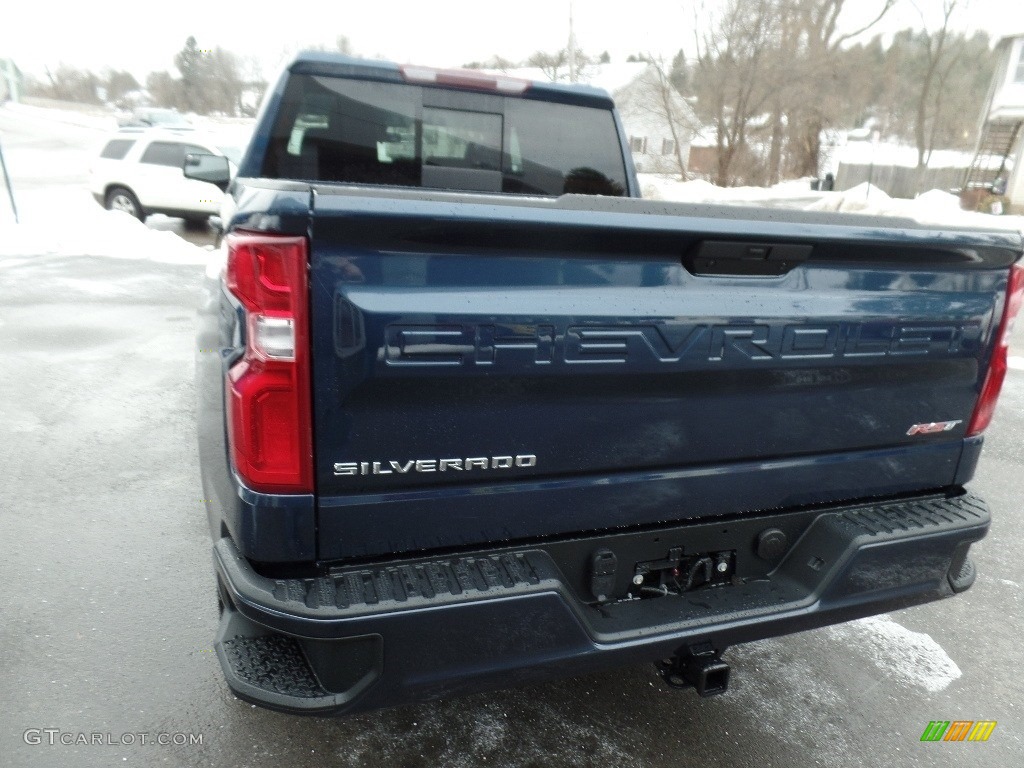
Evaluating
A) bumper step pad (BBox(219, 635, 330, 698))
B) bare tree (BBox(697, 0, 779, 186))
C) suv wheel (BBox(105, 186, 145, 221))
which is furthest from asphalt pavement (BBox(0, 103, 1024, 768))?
bare tree (BBox(697, 0, 779, 186))

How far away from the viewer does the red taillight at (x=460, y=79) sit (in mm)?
3562

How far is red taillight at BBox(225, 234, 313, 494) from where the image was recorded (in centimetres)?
162

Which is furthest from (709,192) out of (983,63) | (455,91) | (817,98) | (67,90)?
(67,90)

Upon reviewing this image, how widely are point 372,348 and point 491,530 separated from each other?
606 mm

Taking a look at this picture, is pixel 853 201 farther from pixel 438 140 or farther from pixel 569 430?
pixel 569 430

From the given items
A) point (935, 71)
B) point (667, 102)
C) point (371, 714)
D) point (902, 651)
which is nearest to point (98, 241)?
point (371, 714)

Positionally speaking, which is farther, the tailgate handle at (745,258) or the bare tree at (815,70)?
the bare tree at (815,70)

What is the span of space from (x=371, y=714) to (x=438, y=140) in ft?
8.67

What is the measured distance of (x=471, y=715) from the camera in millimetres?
2635

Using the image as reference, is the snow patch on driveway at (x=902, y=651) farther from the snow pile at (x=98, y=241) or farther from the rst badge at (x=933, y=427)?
the snow pile at (x=98, y=241)

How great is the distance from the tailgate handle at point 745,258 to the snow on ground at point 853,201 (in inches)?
459

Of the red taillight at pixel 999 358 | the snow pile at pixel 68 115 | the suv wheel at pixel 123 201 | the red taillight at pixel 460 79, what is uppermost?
the red taillight at pixel 460 79
